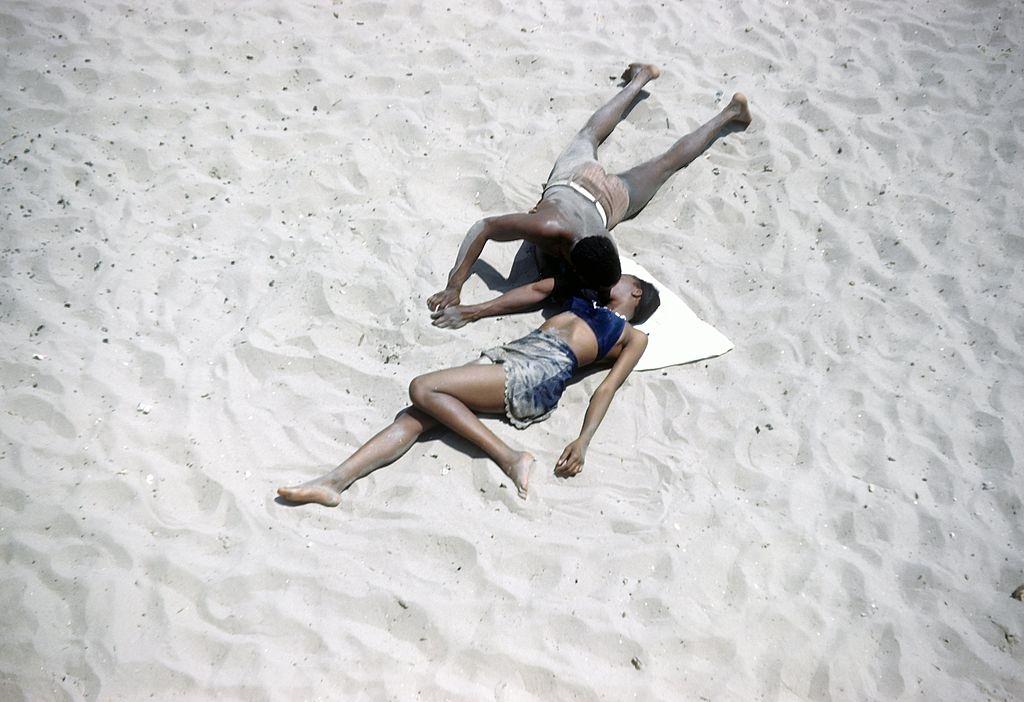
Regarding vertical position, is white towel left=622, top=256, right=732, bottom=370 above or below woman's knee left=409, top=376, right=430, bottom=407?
above

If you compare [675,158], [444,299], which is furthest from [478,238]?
[675,158]

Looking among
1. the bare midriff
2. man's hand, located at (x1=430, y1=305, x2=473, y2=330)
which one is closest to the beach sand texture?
man's hand, located at (x1=430, y1=305, x2=473, y2=330)

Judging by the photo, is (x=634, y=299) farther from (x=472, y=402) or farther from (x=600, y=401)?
(x=472, y=402)

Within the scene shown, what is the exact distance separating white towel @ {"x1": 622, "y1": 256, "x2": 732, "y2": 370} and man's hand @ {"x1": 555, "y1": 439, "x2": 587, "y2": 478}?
644 millimetres

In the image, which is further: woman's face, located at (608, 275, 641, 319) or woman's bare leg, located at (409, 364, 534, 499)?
woman's face, located at (608, 275, 641, 319)

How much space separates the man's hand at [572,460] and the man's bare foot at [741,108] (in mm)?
2696

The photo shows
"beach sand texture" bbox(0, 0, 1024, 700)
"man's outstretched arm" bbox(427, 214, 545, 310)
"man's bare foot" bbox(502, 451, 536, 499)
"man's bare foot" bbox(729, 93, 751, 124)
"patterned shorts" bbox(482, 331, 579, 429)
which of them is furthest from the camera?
"man's bare foot" bbox(729, 93, 751, 124)

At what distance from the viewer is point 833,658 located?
293 cm

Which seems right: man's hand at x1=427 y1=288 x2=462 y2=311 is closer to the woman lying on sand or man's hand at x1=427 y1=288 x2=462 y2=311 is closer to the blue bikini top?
the woman lying on sand

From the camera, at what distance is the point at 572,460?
3.38 metres

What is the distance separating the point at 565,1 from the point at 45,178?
146 inches

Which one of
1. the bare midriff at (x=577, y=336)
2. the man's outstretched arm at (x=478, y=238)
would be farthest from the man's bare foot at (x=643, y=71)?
the bare midriff at (x=577, y=336)

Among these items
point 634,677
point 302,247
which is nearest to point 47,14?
point 302,247

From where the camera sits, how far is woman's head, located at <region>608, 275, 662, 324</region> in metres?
3.90
